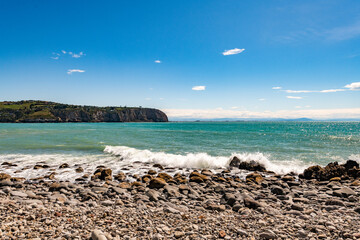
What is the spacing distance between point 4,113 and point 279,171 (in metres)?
226

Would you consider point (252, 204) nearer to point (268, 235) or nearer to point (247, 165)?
point (268, 235)

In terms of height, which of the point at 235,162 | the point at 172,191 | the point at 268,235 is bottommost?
the point at 235,162

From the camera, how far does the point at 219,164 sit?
1875 cm

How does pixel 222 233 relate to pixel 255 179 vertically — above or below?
above

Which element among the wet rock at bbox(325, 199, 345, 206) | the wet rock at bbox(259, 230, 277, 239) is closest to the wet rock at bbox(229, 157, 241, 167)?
the wet rock at bbox(325, 199, 345, 206)

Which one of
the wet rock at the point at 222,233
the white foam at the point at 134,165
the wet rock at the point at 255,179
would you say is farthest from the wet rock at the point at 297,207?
the white foam at the point at 134,165

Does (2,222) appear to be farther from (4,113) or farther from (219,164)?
(4,113)

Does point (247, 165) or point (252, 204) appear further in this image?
point (247, 165)

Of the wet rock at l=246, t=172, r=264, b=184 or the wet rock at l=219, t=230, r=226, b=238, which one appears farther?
the wet rock at l=246, t=172, r=264, b=184

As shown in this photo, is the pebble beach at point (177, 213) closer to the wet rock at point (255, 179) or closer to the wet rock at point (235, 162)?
the wet rock at point (255, 179)

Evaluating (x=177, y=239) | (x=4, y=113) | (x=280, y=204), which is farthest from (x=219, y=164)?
(x=4, y=113)

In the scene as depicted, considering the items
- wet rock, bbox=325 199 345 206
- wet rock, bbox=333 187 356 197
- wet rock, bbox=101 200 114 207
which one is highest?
wet rock, bbox=101 200 114 207

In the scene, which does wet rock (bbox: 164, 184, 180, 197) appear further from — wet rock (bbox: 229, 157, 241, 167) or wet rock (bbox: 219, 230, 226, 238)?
wet rock (bbox: 229, 157, 241, 167)

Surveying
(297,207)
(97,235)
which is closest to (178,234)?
(97,235)
